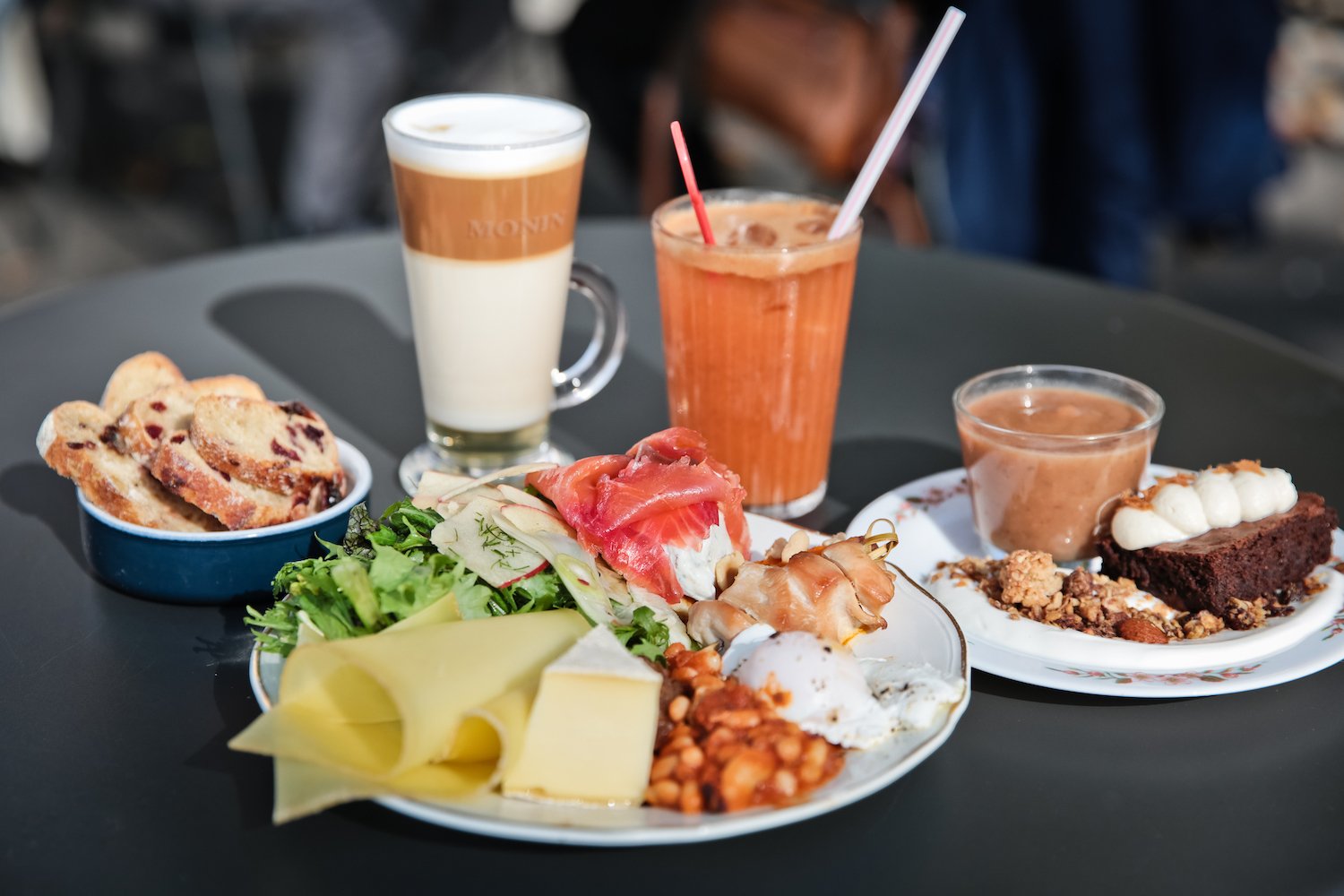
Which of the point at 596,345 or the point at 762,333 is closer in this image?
the point at 762,333

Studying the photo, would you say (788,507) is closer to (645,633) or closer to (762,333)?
(762,333)

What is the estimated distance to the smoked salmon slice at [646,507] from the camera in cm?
108

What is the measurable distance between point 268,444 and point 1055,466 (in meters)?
0.72

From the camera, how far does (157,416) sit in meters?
1.18

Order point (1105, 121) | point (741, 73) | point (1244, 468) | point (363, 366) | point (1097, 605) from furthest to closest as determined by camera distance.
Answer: point (741, 73), point (1105, 121), point (363, 366), point (1244, 468), point (1097, 605)

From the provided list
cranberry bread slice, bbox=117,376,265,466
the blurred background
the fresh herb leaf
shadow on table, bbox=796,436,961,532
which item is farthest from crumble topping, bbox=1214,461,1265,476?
the blurred background

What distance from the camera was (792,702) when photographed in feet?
2.97

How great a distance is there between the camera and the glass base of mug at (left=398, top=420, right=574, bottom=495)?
1439 mm

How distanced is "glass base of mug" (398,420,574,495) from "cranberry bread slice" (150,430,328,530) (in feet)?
0.96

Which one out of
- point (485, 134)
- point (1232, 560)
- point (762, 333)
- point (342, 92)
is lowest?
point (342, 92)

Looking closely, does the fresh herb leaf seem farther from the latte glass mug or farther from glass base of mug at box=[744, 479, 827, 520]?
the latte glass mug

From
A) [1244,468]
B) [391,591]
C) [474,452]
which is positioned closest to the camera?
[391,591]

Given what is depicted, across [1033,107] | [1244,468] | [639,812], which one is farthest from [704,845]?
[1033,107]

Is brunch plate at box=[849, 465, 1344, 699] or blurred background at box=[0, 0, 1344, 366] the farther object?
blurred background at box=[0, 0, 1344, 366]
